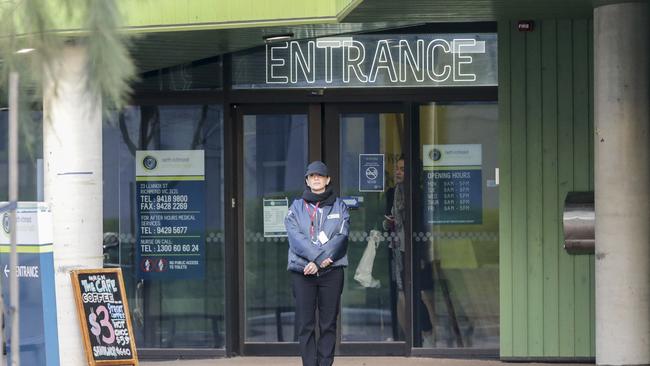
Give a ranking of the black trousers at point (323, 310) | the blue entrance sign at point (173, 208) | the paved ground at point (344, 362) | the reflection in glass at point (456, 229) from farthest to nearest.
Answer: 1. the blue entrance sign at point (173, 208)
2. the reflection in glass at point (456, 229)
3. the paved ground at point (344, 362)
4. the black trousers at point (323, 310)

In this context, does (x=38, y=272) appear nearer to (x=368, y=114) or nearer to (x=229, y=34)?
(x=229, y=34)

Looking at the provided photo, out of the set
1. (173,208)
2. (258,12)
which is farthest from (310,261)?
(173,208)

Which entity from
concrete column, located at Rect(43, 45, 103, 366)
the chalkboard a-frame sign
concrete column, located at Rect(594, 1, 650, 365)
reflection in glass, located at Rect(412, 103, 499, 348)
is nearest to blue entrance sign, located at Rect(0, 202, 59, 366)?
the chalkboard a-frame sign

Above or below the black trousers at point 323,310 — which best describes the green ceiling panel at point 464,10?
above

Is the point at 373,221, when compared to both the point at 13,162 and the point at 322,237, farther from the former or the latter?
the point at 13,162

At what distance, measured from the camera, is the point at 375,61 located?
10492 millimetres

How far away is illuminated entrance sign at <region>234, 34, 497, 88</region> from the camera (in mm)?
10398

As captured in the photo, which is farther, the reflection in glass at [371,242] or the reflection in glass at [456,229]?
the reflection in glass at [371,242]

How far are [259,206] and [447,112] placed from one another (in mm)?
1822

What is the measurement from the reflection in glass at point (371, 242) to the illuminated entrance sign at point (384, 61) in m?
0.40

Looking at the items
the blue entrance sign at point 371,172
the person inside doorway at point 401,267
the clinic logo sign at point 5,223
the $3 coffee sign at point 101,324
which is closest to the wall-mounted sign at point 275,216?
the blue entrance sign at point 371,172

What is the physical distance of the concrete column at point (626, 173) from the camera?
811 centimetres

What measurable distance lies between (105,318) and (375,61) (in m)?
3.32

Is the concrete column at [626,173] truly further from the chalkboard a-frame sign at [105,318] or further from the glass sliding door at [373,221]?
the chalkboard a-frame sign at [105,318]
